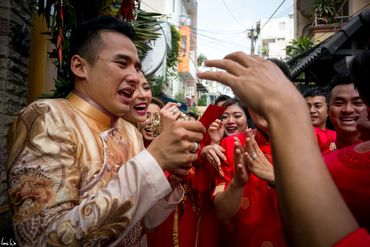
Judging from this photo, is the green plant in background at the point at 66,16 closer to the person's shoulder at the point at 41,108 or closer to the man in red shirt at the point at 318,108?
the person's shoulder at the point at 41,108

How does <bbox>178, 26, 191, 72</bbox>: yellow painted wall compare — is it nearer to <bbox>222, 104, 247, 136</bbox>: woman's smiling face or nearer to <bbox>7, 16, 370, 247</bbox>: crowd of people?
<bbox>222, 104, 247, 136</bbox>: woman's smiling face

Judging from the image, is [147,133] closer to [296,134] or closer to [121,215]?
[121,215]

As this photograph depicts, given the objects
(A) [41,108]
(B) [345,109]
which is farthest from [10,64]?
(B) [345,109]

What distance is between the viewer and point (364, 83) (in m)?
1.06

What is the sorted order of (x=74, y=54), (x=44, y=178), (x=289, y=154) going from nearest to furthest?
(x=289, y=154) → (x=44, y=178) → (x=74, y=54)

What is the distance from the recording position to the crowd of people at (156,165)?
0.78 metres

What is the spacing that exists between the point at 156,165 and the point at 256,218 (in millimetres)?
1194

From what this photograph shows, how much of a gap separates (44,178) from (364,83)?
1.20 meters

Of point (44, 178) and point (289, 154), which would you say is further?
point (44, 178)

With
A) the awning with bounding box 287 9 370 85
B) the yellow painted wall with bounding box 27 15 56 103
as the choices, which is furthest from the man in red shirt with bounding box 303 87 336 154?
the yellow painted wall with bounding box 27 15 56 103

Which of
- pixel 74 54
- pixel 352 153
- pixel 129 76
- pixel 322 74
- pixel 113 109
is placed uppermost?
pixel 322 74

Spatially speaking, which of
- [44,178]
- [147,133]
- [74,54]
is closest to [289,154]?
[44,178]

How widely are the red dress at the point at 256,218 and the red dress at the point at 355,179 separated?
3.52 feet

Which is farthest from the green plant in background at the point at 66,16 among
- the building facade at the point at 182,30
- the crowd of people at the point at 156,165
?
the building facade at the point at 182,30
